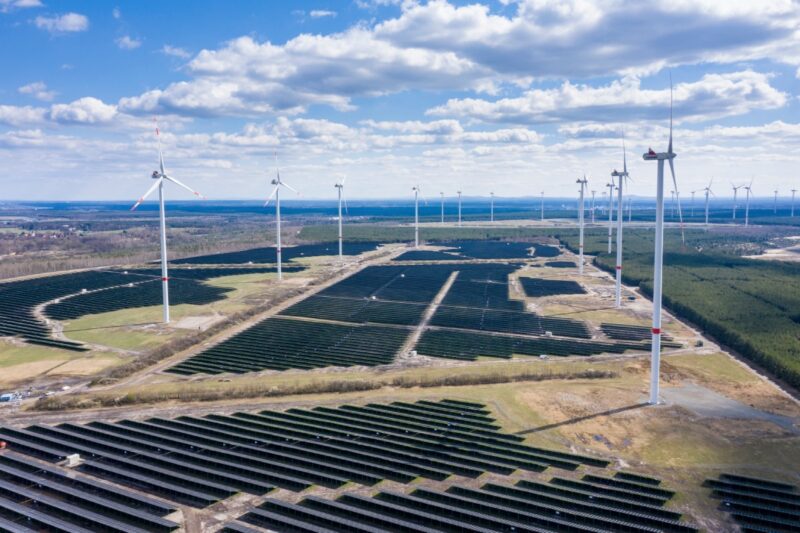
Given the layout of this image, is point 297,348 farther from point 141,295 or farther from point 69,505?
point 141,295

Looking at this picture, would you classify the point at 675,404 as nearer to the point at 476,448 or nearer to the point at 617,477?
the point at 617,477

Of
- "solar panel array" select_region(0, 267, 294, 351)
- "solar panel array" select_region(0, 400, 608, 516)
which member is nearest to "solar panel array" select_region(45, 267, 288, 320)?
"solar panel array" select_region(0, 267, 294, 351)

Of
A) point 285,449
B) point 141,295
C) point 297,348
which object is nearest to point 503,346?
point 297,348

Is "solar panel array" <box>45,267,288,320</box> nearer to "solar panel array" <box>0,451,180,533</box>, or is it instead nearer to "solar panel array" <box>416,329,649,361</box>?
"solar panel array" <box>416,329,649,361</box>

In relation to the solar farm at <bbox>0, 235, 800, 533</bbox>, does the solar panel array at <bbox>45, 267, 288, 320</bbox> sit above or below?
above

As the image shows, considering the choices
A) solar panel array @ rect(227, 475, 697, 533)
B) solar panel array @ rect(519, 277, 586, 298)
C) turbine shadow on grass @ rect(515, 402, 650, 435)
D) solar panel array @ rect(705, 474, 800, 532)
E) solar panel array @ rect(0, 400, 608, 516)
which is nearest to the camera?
solar panel array @ rect(227, 475, 697, 533)
